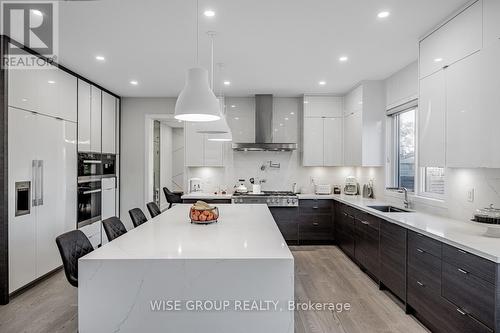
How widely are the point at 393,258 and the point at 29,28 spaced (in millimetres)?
4272

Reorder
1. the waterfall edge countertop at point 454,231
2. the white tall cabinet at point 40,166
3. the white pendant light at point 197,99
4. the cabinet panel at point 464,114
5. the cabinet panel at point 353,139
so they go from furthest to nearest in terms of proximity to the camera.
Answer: the cabinet panel at point 353,139 → the white tall cabinet at point 40,166 → the cabinet panel at point 464,114 → the white pendant light at point 197,99 → the waterfall edge countertop at point 454,231

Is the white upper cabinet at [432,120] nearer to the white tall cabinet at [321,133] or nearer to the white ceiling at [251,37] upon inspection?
the white ceiling at [251,37]

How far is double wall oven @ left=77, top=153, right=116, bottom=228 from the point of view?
476 cm

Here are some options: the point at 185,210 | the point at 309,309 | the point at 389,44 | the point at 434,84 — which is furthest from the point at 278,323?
the point at 389,44

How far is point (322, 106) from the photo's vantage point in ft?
19.4

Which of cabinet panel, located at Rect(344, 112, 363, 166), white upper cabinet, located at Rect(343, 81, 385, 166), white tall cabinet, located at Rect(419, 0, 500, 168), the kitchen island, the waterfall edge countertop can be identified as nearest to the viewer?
the kitchen island

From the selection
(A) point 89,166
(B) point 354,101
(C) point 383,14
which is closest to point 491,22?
(C) point 383,14

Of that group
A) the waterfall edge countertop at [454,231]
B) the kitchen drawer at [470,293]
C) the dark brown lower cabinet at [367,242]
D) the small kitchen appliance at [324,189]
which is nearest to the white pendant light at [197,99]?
the waterfall edge countertop at [454,231]

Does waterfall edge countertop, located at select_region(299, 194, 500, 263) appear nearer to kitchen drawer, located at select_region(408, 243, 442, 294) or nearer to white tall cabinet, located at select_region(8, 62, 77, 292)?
kitchen drawer, located at select_region(408, 243, 442, 294)

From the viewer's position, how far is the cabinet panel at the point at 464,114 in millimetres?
2457

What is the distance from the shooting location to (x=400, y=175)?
480 cm

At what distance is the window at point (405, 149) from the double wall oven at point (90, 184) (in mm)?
4711

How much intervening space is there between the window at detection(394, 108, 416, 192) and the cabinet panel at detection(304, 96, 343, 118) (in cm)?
127

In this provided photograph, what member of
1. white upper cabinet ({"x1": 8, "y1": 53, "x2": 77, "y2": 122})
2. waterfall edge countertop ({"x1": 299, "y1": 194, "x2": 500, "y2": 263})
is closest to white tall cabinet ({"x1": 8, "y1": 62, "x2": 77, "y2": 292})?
white upper cabinet ({"x1": 8, "y1": 53, "x2": 77, "y2": 122})
